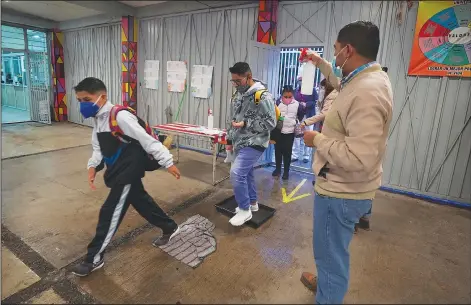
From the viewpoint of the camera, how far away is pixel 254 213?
3250 mm

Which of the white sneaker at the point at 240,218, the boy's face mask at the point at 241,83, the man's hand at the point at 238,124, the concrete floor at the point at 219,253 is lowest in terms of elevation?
the concrete floor at the point at 219,253

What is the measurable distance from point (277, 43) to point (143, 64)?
12.3 feet

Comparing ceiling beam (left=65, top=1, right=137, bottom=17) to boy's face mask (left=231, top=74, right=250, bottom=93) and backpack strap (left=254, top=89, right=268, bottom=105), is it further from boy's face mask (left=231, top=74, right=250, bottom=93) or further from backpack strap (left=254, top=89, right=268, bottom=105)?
backpack strap (left=254, top=89, right=268, bottom=105)

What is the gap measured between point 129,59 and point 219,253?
20.0 ft

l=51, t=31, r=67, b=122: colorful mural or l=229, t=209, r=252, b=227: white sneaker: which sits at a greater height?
l=51, t=31, r=67, b=122: colorful mural

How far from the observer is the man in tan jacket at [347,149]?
126 centimetres

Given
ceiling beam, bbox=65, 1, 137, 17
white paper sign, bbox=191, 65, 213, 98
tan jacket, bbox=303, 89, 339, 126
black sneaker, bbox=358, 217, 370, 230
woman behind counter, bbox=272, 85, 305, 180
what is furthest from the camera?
ceiling beam, bbox=65, 1, 137, 17

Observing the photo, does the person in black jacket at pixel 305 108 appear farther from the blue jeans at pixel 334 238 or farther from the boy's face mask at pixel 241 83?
the blue jeans at pixel 334 238

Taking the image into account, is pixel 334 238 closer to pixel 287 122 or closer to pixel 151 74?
pixel 287 122

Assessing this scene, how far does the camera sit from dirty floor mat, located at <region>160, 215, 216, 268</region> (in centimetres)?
239

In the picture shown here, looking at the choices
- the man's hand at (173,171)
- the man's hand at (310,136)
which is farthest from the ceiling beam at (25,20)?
the man's hand at (310,136)

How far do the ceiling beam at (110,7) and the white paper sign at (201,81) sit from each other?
7.58 feet

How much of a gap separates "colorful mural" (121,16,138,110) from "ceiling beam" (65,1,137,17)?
0.52ft

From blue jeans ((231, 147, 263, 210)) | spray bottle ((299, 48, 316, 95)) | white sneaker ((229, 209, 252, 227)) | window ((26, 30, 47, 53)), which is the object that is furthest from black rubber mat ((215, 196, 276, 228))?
window ((26, 30, 47, 53))
